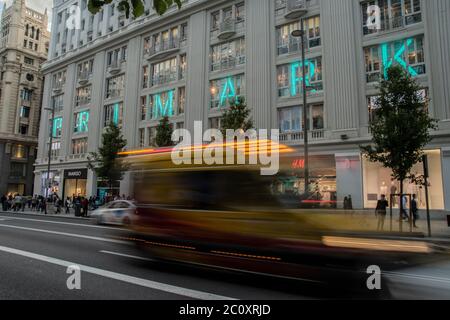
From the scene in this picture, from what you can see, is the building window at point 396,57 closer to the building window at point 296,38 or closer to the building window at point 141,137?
the building window at point 296,38

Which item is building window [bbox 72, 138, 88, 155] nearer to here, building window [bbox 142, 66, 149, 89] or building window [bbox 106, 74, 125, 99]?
building window [bbox 106, 74, 125, 99]

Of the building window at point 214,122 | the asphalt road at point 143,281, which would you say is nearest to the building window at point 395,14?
the building window at point 214,122

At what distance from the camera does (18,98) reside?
5734 centimetres

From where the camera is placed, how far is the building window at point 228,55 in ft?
90.8

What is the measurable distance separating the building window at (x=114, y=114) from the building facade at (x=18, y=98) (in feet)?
94.2

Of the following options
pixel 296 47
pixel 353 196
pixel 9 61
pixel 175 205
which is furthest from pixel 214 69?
pixel 9 61

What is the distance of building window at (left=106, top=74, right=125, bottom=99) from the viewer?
36.2 meters

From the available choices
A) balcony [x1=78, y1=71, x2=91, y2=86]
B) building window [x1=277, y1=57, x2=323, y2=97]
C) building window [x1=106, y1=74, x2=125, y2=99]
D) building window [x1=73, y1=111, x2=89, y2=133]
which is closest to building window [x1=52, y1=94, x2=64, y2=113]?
building window [x1=73, y1=111, x2=89, y2=133]

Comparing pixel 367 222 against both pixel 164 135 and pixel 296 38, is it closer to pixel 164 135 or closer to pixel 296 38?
pixel 296 38

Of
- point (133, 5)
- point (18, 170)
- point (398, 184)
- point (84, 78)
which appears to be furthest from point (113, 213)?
point (18, 170)

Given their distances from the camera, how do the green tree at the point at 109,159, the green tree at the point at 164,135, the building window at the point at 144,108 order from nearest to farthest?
Result: the green tree at the point at 164,135 < the green tree at the point at 109,159 < the building window at the point at 144,108

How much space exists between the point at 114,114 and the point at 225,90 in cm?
1476
